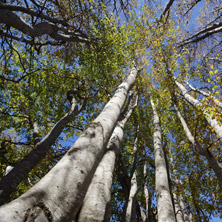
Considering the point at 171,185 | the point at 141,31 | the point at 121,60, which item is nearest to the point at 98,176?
the point at 171,185

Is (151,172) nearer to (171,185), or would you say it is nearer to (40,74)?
(171,185)

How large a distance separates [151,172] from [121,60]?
7.52 metres

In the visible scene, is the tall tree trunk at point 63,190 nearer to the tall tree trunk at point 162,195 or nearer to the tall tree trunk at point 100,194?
the tall tree trunk at point 100,194

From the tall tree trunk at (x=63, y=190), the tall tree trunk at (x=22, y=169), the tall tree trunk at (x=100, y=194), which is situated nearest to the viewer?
the tall tree trunk at (x=63, y=190)

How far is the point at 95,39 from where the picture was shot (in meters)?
8.34

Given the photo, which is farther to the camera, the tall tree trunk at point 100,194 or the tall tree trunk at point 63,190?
the tall tree trunk at point 100,194

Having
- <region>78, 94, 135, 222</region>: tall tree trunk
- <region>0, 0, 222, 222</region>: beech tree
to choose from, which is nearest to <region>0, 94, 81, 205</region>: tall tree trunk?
<region>0, 0, 222, 222</region>: beech tree

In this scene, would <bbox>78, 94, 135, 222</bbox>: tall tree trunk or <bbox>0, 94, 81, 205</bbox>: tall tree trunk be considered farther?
<bbox>0, 94, 81, 205</bbox>: tall tree trunk

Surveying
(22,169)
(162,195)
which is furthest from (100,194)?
(22,169)

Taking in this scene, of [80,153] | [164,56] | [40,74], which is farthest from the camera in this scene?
[40,74]

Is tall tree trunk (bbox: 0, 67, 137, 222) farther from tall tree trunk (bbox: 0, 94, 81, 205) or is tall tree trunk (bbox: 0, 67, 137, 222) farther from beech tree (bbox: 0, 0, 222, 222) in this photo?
tall tree trunk (bbox: 0, 94, 81, 205)

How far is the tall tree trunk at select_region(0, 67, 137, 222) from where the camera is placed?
107cm

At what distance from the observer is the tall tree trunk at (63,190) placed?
1.07m

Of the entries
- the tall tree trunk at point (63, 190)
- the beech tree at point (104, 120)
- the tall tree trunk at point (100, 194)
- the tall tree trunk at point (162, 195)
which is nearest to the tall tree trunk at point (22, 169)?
the beech tree at point (104, 120)
